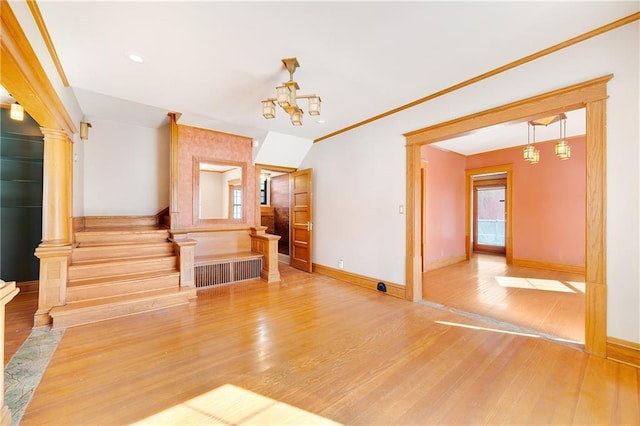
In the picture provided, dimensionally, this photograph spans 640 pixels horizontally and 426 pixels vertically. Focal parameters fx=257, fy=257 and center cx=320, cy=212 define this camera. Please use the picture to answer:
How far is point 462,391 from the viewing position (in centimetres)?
180

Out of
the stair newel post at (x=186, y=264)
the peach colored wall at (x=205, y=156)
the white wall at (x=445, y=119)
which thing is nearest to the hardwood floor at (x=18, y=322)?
the stair newel post at (x=186, y=264)

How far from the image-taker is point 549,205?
18.1 ft

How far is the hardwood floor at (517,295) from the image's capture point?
9.45 ft

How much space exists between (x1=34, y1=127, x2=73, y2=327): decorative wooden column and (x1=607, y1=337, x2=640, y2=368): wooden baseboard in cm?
539

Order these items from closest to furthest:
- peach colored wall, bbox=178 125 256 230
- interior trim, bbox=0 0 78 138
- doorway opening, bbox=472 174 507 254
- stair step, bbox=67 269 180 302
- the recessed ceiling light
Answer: interior trim, bbox=0 0 78 138 → the recessed ceiling light → stair step, bbox=67 269 180 302 → peach colored wall, bbox=178 125 256 230 → doorway opening, bbox=472 174 507 254

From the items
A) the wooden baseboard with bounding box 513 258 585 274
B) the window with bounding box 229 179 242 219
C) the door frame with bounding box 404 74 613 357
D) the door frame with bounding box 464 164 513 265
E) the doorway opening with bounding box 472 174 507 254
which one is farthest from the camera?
the doorway opening with bounding box 472 174 507 254

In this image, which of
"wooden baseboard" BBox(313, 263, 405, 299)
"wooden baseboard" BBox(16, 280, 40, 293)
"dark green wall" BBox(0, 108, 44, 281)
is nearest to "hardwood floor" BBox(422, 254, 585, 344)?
"wooden baseboard" BBox(313, 263, 405, 299)

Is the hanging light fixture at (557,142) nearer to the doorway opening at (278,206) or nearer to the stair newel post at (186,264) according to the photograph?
the doorway opening at (278,206)

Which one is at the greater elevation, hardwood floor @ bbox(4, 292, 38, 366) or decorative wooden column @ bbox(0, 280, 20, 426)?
decorative wooden column @ bbox(0, 280, 20, 426)

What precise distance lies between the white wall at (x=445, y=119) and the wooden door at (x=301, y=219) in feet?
0.63

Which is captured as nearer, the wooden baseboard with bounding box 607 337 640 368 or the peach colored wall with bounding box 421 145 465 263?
the wooden baseboard with bounding box 607 337 640 368

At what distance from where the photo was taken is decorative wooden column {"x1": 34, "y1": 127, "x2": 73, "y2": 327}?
285 cm

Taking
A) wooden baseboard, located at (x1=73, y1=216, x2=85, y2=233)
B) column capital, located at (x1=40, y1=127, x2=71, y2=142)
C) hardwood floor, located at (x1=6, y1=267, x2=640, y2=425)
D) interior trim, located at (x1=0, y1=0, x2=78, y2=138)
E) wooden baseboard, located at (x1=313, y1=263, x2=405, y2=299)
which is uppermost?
interior trim, located at (x1=0, y1=0, x2=78, y2=138)

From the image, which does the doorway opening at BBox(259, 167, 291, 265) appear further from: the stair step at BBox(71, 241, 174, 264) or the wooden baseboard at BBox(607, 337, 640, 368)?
the wooden baseboard at BBox(607, 337, 640, 368)
